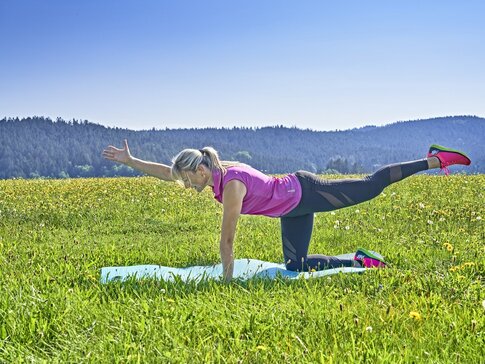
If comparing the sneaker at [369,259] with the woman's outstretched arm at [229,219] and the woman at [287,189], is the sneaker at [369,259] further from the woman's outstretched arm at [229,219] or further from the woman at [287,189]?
the woman's outstretched arm at [229,219]

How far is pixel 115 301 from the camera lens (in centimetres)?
505

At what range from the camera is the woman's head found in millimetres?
6477

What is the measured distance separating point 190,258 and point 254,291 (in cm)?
265

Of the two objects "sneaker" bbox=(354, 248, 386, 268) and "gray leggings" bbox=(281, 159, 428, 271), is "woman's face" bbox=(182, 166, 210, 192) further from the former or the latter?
"sneaker" bbox=(354, 248, 386, 268)

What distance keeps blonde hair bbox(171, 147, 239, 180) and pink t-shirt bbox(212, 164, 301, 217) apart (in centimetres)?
11

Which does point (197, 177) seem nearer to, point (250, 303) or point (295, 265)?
point (295, 265)

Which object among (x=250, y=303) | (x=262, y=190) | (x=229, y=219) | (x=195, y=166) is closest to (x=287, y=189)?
(x=262, y=190)

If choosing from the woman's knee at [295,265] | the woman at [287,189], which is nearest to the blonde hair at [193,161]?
the woman at [287,189]

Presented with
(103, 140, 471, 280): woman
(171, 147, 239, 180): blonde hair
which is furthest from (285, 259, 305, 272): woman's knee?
(171, 147, 239, 180): blonde hair

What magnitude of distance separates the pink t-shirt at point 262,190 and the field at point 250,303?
4.21ft

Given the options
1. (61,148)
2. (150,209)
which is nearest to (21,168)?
(61,148)

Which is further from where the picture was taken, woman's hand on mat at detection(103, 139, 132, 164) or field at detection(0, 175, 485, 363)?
woman's hand on mat at detection(103, 139, 132, 164)

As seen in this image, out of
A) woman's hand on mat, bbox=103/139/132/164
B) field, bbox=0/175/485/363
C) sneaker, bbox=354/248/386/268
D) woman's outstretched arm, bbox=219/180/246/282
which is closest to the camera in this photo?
field, bbox=0/175/485/363

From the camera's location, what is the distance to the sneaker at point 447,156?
7.98m
